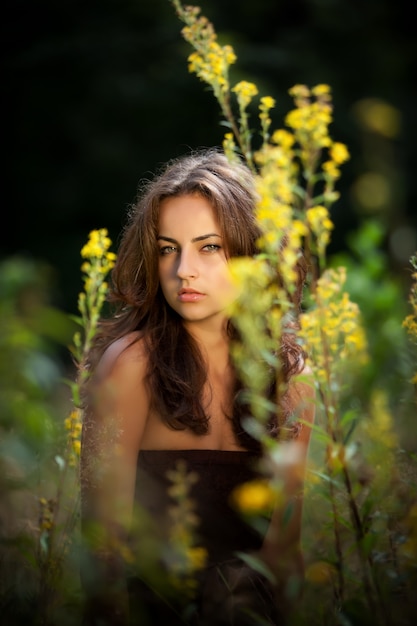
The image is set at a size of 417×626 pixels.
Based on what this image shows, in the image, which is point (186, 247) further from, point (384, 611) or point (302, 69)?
point (302, 69)

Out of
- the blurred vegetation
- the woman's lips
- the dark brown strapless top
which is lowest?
the dark brown strapless top

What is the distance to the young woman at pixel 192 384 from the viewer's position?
2096 millimetres

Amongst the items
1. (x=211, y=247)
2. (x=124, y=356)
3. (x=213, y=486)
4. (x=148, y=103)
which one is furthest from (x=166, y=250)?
(x=148, y=103)

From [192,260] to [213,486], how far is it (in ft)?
1.97

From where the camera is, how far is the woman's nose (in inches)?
81.9

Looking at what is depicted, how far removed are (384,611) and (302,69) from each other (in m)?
6.05

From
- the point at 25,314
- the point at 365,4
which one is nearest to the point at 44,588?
Result: the point at 25,314

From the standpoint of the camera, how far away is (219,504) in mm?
2244

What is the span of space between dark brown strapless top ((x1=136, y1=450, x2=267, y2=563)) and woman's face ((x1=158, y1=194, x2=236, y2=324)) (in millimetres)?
373

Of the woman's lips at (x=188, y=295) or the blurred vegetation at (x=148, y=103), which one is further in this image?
the blurred vegetation at (x=148, y=103)

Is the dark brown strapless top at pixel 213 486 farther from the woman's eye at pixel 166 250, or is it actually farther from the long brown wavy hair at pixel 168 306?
the woman's eye at pixel 166 250

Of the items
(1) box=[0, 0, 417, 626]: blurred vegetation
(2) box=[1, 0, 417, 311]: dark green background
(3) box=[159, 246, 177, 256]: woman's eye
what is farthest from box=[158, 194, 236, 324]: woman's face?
(2) box=[1, 0, 417, 311]: dark green background

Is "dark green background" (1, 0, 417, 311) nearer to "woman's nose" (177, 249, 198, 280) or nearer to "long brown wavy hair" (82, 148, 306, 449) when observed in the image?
"long brown wavy hair" (82, 148, 306, 449)

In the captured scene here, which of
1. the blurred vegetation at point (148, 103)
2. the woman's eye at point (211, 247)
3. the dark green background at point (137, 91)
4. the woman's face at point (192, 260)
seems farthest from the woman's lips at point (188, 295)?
the dark green background at point (137, 91)
